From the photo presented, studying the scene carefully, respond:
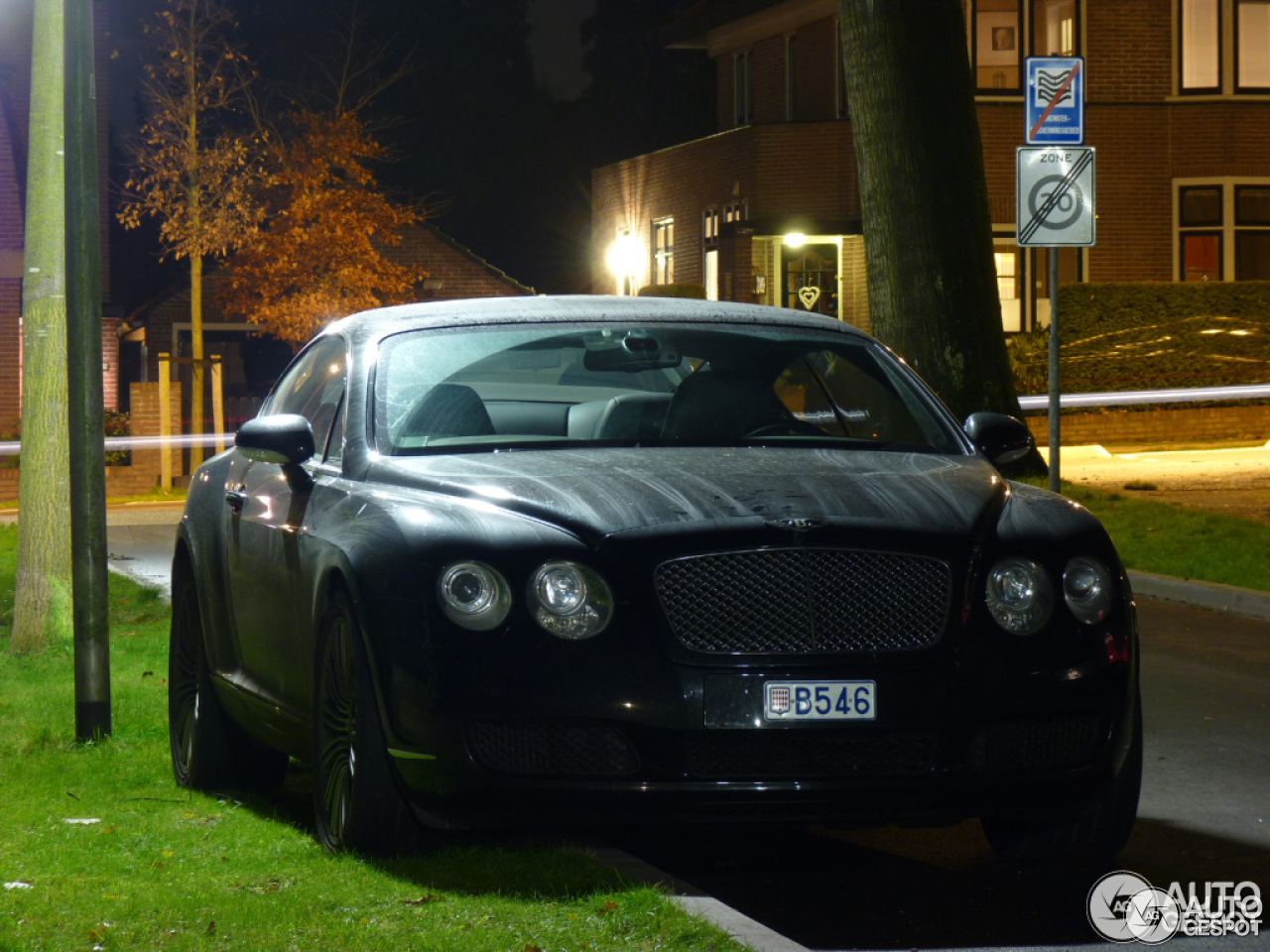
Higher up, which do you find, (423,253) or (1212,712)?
(423,253)

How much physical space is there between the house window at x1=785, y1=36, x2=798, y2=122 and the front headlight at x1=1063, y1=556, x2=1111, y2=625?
34697 millimetres

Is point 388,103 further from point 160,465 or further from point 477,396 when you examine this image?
point 477,396

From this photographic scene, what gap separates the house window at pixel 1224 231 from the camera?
35812 millimetres

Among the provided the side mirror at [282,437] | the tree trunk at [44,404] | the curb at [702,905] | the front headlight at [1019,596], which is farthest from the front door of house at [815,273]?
the front headlight at [1019,596]

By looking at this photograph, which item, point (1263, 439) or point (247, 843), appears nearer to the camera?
point (247, 843)

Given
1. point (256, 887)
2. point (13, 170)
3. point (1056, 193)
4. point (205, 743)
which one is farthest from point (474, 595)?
point (13, 170)

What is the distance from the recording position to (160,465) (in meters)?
31.6

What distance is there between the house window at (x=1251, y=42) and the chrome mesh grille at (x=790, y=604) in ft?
107

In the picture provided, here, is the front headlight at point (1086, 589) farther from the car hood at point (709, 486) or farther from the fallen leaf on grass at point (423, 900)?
the fallen leaf on grass at point (423, 900)

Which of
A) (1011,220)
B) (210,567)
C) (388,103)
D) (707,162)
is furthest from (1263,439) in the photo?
(388,103)

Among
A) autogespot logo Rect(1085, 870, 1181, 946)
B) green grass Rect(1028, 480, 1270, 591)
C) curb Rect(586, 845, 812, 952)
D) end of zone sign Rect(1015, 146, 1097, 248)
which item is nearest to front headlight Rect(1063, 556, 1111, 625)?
autogespot logo Rect(1085, 870, 1181, 946)

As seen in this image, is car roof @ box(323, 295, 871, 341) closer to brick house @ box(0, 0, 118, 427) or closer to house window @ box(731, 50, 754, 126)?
brick house @ box(0, 0, 118, 427)

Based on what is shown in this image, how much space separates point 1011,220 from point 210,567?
30.2 metres

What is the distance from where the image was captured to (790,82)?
131 ft
